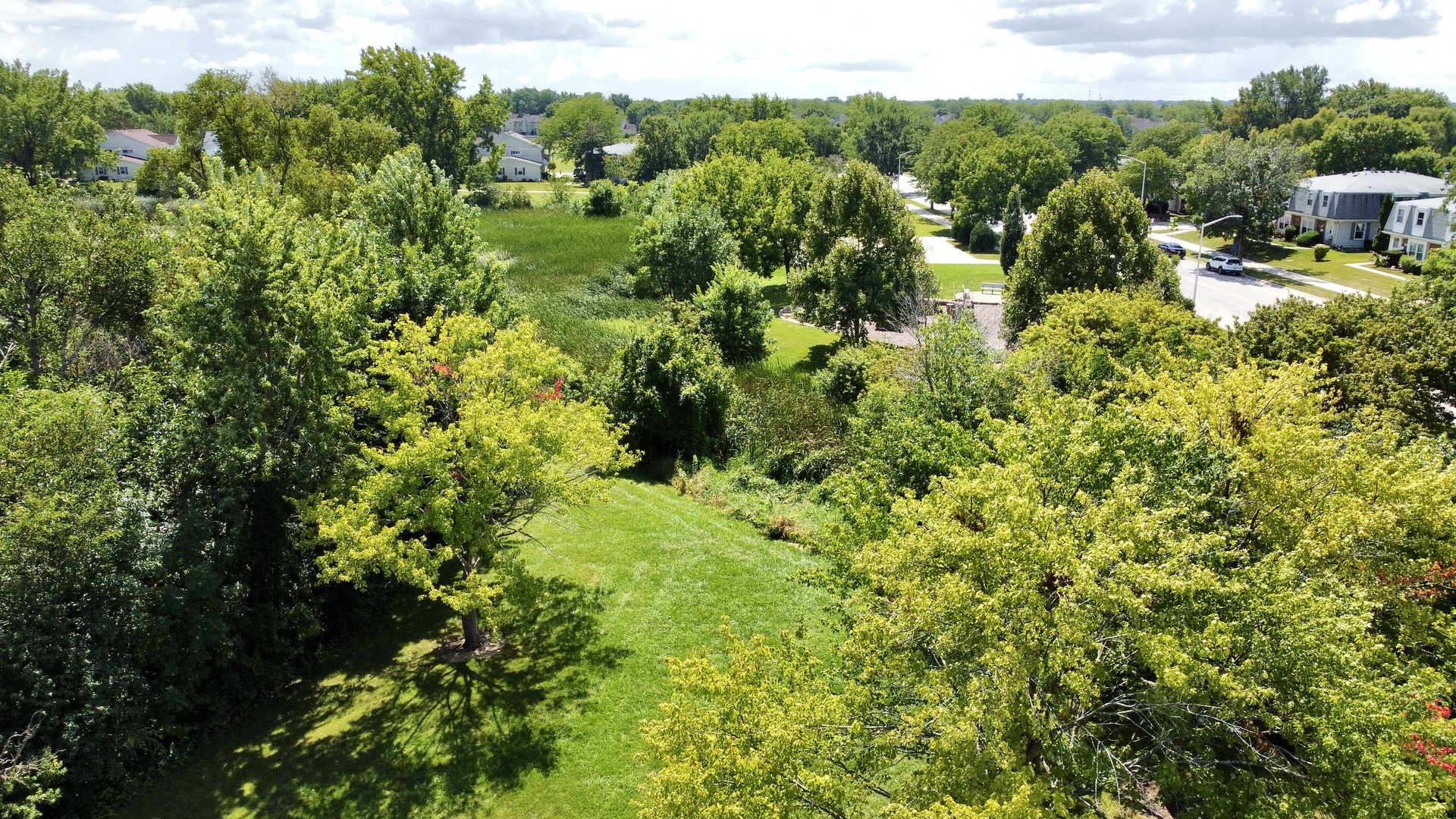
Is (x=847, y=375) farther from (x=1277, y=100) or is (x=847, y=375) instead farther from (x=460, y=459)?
(x=1277, y=100)

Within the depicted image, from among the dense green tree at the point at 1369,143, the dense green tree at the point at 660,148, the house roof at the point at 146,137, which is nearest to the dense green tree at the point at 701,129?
the dense green tree at the point at 660,148

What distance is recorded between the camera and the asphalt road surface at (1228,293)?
45688 millimetres

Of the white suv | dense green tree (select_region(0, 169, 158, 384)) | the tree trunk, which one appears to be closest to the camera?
the tree trunk

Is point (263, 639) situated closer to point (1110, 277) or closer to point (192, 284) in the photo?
point (192, 284)

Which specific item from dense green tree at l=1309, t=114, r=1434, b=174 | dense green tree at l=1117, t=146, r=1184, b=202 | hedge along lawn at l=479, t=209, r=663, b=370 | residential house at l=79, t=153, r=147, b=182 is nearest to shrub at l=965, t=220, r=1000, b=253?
dense green tree at l=1117, t=146, r=1184, b=202

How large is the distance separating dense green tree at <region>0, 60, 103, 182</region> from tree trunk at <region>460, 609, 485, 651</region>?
213 ft

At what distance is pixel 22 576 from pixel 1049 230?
30.9m

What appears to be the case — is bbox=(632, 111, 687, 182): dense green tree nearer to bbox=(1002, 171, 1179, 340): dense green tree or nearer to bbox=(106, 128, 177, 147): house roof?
bbox=(106, 128, 177, 147): house roof

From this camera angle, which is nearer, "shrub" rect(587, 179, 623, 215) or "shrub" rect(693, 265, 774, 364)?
"shrub" rect(693, 265, 774, 364)

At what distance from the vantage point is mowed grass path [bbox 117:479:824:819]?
13.6m

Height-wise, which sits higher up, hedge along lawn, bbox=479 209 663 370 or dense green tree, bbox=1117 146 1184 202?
dense green tree, bbox=1117 146 1184 202

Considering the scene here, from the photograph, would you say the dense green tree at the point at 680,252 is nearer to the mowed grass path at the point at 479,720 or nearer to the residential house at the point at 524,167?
the mowed grass path at the point at 479,720

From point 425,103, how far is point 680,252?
37773 millimetres

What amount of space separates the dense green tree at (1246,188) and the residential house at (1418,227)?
692cm
